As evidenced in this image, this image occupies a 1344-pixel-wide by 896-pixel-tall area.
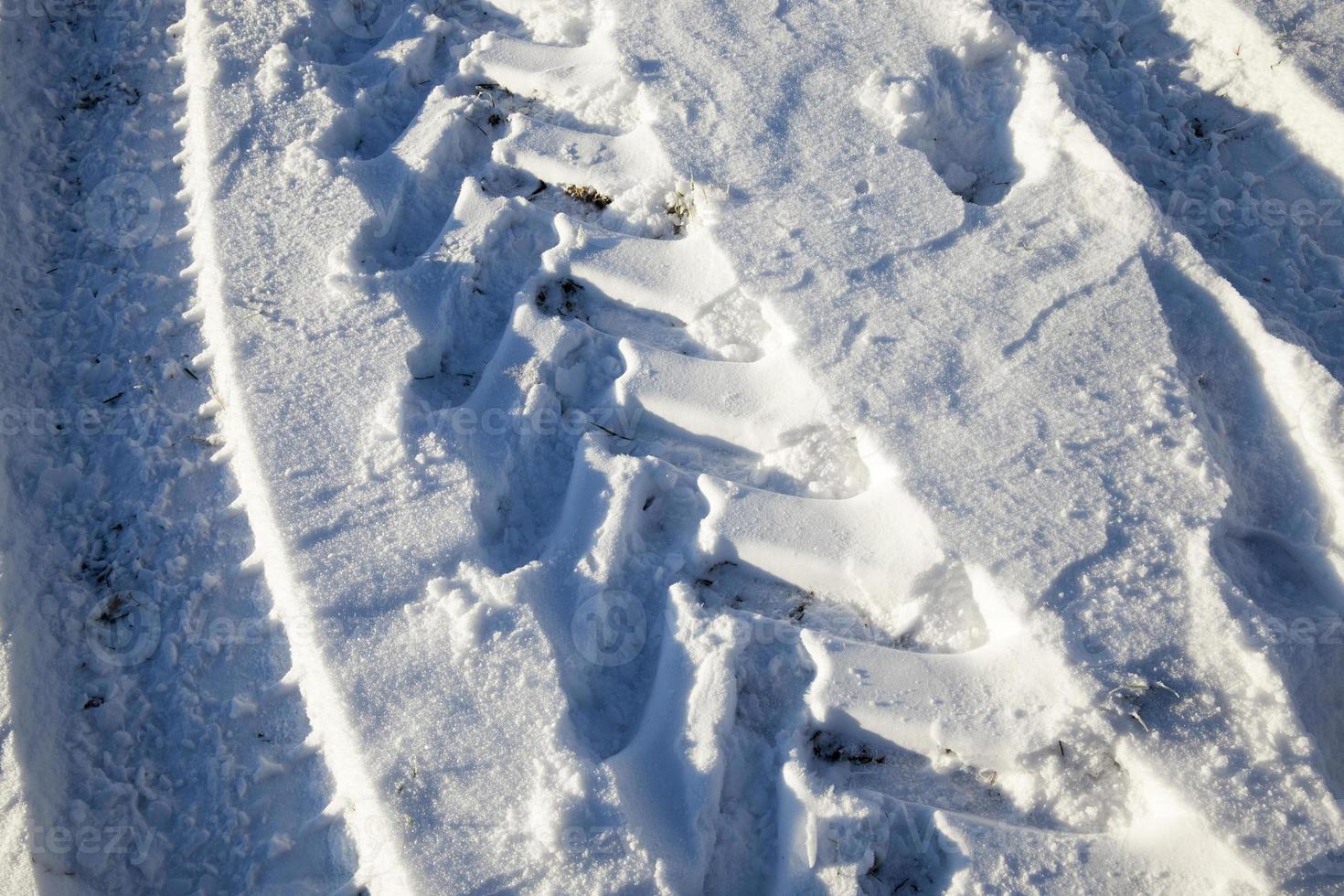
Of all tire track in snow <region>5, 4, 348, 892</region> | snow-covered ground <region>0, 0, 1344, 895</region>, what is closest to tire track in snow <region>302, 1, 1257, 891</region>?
snow-covered ground <region>0, 0, 1344, 895</region>

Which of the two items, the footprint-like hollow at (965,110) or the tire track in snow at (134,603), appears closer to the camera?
the tire track in snow at (134,603)

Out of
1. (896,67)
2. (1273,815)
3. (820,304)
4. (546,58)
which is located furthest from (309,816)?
(896,67)

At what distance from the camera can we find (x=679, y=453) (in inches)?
82.5

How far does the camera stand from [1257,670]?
1.71 m

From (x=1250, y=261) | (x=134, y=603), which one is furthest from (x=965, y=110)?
(x=134, y=603)

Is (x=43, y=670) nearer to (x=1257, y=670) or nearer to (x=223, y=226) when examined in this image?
(x=223, y=226)

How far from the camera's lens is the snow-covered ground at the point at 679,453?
1.67m

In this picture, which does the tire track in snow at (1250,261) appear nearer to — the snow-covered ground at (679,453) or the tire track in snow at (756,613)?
the snow-covered ground at (679,453)

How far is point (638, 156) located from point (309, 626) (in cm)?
146

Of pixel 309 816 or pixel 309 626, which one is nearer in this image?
pixel 309 816

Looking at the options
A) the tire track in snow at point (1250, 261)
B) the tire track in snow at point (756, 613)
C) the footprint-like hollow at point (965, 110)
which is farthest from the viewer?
the footprint-like hollow at point (965, 110)

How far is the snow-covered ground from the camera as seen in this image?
167 cm

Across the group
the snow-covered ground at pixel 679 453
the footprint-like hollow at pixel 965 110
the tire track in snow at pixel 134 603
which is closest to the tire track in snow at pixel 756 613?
the snow-covered ground at pixel 679 453

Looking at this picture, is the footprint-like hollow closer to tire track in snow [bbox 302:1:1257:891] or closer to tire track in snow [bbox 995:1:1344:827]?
tire track in snow [bbox 995:1:1344:827]
